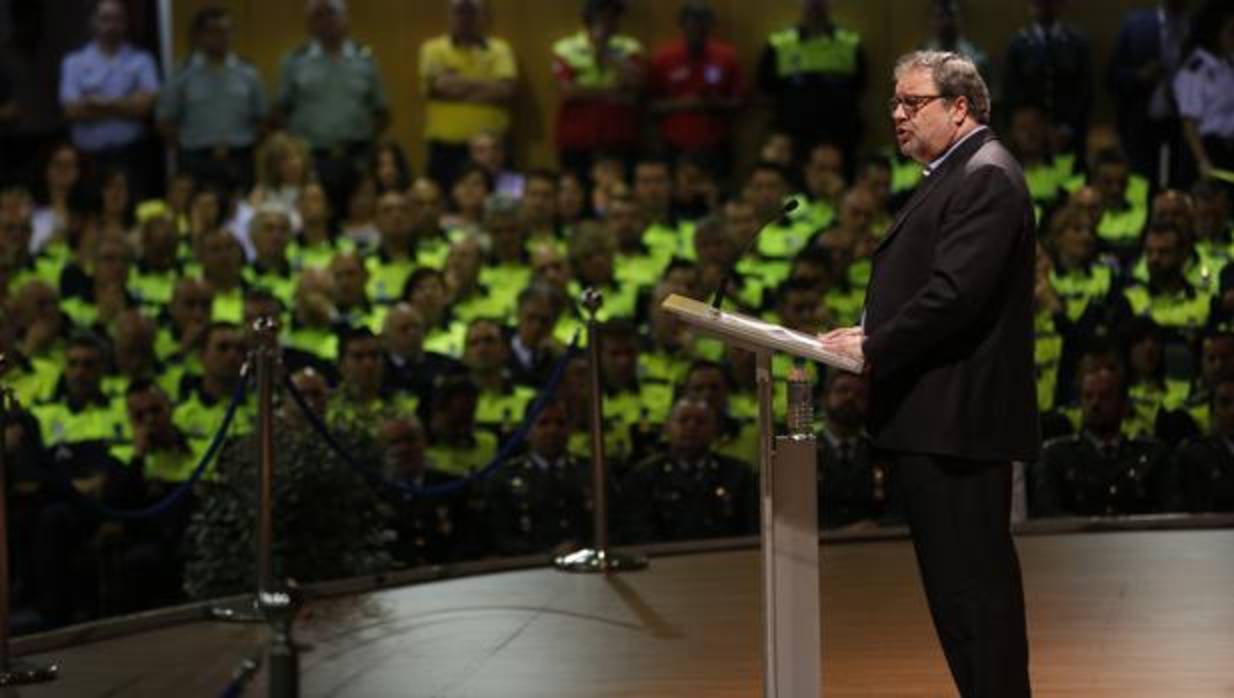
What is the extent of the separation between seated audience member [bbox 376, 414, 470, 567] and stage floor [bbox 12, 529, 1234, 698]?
105cm

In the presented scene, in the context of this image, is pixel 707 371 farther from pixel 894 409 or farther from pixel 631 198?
pixel 894 409

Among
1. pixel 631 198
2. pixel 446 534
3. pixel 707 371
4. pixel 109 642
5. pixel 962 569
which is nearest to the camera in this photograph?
pixel 962 569

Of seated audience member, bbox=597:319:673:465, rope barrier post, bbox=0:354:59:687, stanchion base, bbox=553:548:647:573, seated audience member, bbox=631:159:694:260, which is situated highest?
seated audience member, bbox=631:159:694:260

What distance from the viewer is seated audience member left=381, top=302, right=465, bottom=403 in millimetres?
10555

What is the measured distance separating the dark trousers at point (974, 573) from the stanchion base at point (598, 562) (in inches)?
128

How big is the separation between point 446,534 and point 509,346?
168 centimetres

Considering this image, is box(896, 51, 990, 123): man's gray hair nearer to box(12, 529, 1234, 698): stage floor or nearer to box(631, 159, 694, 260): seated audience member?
box(12, 529, 1234, 698): stage floor

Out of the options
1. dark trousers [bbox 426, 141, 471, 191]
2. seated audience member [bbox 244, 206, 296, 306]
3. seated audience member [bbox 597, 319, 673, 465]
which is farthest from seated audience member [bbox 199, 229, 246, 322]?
dark trousers [bbox 426, 141, 471, 191]

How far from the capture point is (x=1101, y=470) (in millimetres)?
9383

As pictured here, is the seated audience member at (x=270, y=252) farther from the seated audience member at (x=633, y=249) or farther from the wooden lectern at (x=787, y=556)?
the wooden lectern at (x=787, y=556)

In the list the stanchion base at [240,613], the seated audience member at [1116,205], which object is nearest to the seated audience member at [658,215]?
the seated audience member at [1116,205]

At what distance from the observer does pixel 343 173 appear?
1443 cm

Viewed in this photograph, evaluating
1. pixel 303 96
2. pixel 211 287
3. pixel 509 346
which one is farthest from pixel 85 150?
pixel 509 346

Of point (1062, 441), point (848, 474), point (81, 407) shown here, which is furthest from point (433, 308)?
point (1062, 441)
